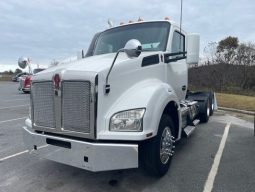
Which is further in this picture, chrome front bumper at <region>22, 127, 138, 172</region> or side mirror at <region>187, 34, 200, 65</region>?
side mirror at <region>187, 34, 200, 65</region>

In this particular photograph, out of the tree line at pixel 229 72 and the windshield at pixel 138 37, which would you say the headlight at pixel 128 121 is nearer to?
the windshield at pixel 138 37

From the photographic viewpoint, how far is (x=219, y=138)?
751cm

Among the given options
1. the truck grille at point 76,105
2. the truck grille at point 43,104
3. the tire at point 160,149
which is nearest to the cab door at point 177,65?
the tire at point 160,149

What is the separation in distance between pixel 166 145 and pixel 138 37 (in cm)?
217

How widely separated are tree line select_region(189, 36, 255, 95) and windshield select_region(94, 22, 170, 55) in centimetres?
→ 1489

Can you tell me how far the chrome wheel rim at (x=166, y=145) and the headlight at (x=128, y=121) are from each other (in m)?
0.71

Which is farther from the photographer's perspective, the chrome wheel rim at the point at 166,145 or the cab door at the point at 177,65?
the cab door at the point at 177,65

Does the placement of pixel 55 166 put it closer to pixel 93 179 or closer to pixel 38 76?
pixel 93 179

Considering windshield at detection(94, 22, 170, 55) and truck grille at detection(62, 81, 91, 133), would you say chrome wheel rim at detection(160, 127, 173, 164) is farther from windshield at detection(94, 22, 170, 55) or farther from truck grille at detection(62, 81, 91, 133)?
windshield at detection(94, 22, 170, 55)

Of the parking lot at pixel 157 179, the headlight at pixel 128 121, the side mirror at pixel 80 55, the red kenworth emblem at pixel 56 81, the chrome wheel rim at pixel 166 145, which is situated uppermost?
the side mirror at pixel 80 55

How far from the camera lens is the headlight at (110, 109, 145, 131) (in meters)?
3.88

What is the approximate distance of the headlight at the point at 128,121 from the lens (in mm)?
3875

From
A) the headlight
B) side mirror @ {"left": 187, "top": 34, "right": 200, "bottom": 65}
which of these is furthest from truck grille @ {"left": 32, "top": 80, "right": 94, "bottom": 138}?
side mirror @ {"left": 187, "top": 34, "right": 200, "bottom": 65}

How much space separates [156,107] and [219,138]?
3932 millimetres
